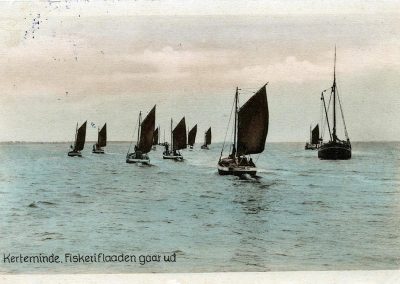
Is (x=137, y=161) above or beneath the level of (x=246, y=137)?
beneath

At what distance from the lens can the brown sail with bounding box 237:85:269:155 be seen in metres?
9.86

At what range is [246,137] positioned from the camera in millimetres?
11891

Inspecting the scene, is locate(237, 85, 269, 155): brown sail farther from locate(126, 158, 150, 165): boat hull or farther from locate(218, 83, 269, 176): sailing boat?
locate(126, 158, 150, 165): boat hull

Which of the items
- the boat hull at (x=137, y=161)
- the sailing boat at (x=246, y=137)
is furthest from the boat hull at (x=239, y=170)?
the boat hull at (x=137, y=161)

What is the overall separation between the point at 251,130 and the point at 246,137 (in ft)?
1.64

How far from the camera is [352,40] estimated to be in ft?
22.3

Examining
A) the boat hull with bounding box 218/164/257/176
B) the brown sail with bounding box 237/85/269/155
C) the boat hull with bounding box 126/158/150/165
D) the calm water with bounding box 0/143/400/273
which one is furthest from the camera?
the boat hull with bounding box 126/158/150/165

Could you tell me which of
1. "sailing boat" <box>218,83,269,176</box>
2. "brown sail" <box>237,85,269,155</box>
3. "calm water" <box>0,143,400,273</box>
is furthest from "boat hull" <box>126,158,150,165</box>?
"calm water" <box>0,143,400,273</box>

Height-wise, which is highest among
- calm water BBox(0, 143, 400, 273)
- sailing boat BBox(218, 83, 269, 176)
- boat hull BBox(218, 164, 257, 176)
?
sailing boat BBox(218, 83, 269, 176)

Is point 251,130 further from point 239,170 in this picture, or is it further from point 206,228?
point 206,228

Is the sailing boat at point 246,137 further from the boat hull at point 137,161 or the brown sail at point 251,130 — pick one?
the boat hull at point 137,161

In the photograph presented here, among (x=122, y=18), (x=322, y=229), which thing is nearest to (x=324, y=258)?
(x=322, y=229)

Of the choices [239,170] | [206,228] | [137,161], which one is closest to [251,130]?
[239,170]

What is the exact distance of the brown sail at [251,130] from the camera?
986 cm
